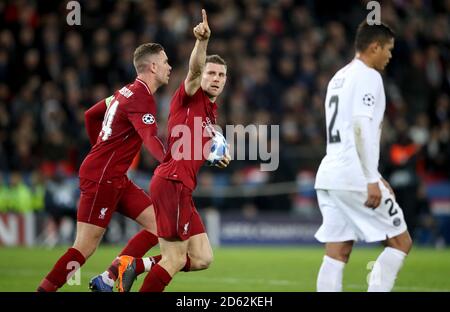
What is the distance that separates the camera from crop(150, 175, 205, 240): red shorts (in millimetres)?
7809

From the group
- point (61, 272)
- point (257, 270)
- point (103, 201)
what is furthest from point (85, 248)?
point (257, 270)

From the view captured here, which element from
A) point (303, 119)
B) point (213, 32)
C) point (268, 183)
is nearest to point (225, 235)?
point (268, 183)

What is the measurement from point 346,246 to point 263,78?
1370 cm

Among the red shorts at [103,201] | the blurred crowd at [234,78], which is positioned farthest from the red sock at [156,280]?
the blurred crowd at [234,78]

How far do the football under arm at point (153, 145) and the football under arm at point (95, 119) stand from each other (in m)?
1.16

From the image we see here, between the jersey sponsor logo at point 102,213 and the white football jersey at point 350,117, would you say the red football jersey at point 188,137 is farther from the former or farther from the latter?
the white football jersey at point 350,117

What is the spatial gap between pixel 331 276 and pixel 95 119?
9.84 feet

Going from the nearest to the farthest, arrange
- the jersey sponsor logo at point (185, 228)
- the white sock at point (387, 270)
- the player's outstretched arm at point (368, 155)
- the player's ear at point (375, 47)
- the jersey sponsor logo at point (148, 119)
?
the player's outstretched arm at point (368, 155) < the white sock at point (387, 270) < the player's ear at point (375, 47) < the jersey sponsor logo at point (185, 228) < the jersey sponsor logo at point (148, 119)

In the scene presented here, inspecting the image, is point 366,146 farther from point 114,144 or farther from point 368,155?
point 114,144

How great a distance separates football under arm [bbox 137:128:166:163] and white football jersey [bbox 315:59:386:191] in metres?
1.34

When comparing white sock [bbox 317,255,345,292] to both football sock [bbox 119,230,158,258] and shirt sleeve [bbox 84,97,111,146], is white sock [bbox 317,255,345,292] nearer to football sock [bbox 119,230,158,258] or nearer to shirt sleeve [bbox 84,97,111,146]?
football sock [bbox 119,230,158,258]

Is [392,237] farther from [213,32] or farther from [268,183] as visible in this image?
[213,32]

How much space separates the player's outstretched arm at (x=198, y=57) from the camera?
7535mm

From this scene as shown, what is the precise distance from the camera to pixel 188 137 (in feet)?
25.9
